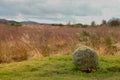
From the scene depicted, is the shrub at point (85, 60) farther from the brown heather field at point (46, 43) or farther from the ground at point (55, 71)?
the brown heather field at point (46, 43)

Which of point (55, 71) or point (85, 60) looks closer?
point (55, 71)

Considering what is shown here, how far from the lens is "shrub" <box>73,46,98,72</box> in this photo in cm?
1570

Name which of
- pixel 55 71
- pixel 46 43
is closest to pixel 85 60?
pixel 55 71

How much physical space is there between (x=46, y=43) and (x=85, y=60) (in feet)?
18.9

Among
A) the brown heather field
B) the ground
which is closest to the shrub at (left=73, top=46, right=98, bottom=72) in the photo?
the ground

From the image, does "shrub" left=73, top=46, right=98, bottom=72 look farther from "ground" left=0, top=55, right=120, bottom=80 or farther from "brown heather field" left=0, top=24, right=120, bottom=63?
"brown heather field" left=0, top=24, right=120, bottom=63

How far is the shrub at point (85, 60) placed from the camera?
1570cm

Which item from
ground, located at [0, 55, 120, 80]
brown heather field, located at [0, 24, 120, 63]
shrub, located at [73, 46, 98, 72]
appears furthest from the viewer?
brown heather field, located at [0, 24, 120, 63]

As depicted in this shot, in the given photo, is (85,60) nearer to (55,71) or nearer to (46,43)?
(55,71)

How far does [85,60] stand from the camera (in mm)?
15703

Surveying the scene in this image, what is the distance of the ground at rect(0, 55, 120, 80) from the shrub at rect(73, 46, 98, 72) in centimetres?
30

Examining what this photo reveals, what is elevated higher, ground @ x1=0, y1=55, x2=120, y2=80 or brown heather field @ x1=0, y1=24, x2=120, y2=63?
brown heather field @ x1=0, y1=24, x2=120, y2=63

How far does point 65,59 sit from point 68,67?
1768 mm

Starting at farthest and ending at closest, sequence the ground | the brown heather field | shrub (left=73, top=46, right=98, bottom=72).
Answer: the brown heather field
shrub (left=73, top=46, right=98, bottom=72)
the ground
